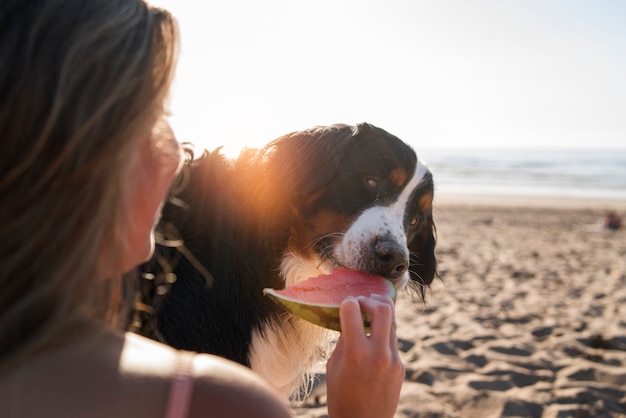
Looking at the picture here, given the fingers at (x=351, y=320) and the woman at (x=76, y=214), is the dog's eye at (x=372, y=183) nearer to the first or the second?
the fingers at (x=351, y=320)

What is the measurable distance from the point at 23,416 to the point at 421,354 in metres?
4.41

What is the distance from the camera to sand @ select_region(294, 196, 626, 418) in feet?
13.7

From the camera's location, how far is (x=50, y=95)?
3.54 feet

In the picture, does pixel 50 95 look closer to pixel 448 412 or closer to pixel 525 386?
pixel 448 412

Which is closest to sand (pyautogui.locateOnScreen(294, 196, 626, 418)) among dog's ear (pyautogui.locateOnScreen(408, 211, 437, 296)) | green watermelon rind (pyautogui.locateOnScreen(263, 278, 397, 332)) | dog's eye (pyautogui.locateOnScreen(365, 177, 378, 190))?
dog's ear (pyautogui.locateOnScreen(408, 211, 437, 296))


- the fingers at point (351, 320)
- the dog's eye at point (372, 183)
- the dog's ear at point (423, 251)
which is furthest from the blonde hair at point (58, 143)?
the dog's ear at point (423, 251)

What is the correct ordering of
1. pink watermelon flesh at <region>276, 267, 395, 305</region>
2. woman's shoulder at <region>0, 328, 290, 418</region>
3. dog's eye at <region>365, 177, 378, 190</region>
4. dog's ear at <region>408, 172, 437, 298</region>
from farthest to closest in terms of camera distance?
dog's ear at <region>408, 172, 437, 298</region>, dog's eye at <region>365, 177, 378, 190</region>, pink watermelon flesh at <region>276, 267, 395, 305</region>, woman's shoulder at <region>0, 328, 290, 418</region>

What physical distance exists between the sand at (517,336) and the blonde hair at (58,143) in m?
3.01

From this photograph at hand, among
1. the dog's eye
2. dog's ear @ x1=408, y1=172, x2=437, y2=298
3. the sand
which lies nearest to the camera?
the dog's eye

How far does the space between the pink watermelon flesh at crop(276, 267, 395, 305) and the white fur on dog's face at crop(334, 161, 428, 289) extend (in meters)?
0.07

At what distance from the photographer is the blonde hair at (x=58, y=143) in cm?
108

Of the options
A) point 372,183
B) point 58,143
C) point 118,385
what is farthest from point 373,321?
point 372,183

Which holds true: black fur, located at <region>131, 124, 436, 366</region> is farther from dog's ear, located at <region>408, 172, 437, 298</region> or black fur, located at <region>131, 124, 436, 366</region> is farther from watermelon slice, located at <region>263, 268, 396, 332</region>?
watermelon slice, located at <region>263, 268, 396, 332</region>

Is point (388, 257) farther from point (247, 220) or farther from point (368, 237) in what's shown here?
point (247, 220)
